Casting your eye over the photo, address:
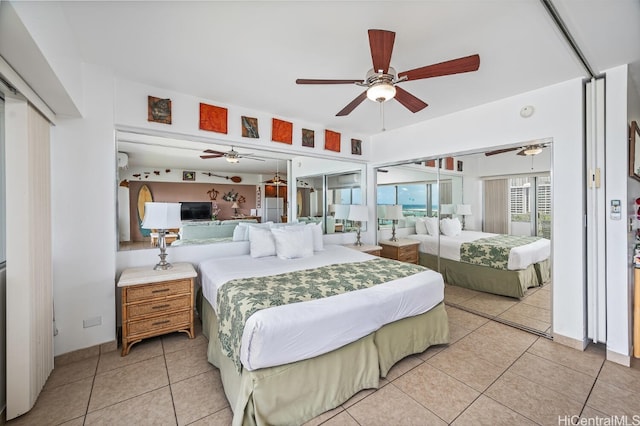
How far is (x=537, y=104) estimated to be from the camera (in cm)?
269

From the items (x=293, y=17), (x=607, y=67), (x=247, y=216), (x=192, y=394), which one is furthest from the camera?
(x=247, y=216)

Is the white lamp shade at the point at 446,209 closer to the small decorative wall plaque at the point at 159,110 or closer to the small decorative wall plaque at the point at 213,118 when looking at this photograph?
the small decorative wall plaque at the point at 213,118

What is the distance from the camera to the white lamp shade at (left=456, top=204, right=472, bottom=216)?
3891 millimetres

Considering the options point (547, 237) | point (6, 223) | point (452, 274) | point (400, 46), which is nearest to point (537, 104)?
point (547, 237)

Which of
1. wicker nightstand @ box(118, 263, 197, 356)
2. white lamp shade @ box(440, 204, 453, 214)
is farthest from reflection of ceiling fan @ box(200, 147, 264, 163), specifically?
white lamp shade @ box(440, 204, 453, 214)

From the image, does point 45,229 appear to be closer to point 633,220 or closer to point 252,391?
point 252,391

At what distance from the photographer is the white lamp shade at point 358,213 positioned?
4.25m

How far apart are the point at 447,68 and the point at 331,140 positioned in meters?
2.46

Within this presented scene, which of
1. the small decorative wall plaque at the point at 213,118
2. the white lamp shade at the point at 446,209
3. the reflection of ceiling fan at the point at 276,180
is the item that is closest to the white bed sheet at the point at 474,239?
the white lamp shade at the point at 446,209

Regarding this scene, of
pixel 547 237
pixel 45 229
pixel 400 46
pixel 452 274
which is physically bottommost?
pixel 452 274

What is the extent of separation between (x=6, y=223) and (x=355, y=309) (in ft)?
7.73

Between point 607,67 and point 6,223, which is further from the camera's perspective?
point 607,67

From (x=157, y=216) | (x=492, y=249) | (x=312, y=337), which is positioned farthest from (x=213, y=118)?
(x=492, y=249)

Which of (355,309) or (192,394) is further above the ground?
(355,309)
